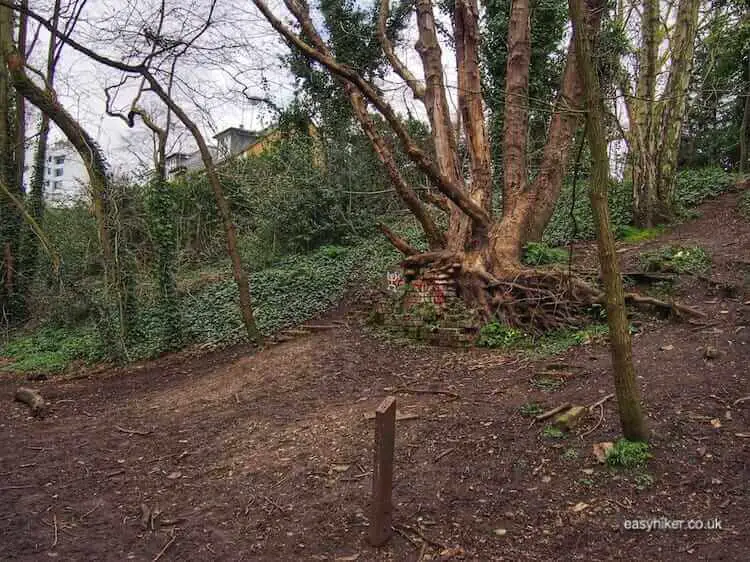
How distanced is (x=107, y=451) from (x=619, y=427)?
14.7ft

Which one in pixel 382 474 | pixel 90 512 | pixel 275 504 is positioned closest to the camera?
pixel 382 474

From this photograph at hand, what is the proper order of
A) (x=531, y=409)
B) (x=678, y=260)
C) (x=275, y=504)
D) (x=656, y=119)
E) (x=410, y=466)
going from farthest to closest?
(x=656, y=119), (x=678, y=260), (x=531, y=409), (x=410, y=466), (x=275, y=504)

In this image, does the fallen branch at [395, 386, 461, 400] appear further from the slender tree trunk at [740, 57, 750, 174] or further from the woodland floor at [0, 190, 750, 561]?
the slender tree trunk at [740, 57, 750, 174]

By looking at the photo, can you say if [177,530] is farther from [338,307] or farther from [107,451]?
[338,307]

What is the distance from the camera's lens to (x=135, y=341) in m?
10.3

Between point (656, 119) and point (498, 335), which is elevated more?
point (656, 119)

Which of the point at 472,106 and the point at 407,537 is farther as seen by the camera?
the point at 472,106

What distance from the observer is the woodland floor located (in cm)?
290

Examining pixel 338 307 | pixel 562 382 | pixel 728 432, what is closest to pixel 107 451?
pixel 562 382

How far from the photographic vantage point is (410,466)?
12.3 ft

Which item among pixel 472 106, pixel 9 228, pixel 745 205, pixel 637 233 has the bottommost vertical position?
pixel 637 233

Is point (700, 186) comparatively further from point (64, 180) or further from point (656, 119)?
point (64, 180)

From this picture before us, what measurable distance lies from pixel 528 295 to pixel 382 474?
5021 mm

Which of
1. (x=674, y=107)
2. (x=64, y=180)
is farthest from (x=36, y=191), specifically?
(x=674, y=107)
